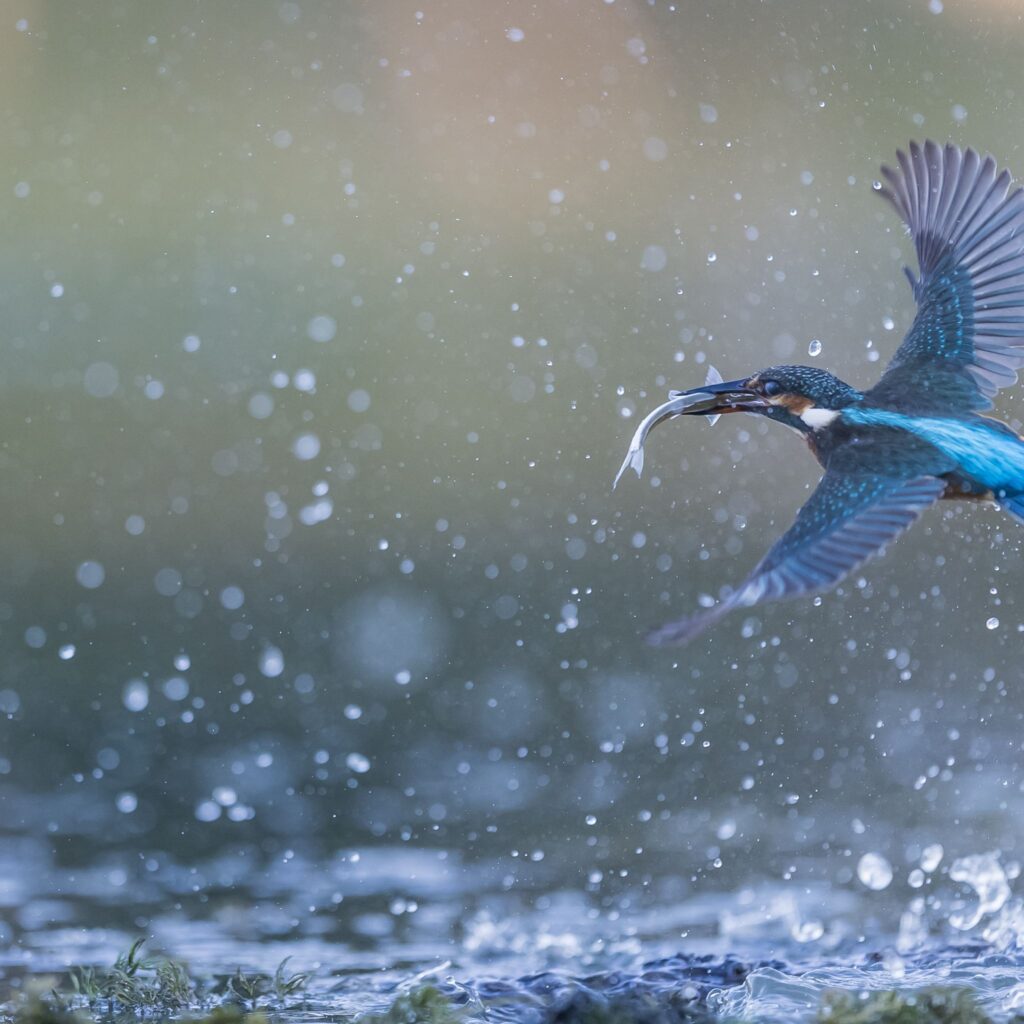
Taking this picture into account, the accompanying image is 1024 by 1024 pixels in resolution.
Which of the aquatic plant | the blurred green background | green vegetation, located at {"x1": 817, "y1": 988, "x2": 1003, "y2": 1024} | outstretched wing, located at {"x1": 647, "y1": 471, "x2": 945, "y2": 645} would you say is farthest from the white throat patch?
the blurred green background

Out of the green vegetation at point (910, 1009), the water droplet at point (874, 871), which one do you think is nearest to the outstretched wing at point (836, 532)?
the green vegetation at point (910, 1009)

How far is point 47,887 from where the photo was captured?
10.1 ft

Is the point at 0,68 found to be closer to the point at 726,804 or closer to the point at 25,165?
the point at 25,165

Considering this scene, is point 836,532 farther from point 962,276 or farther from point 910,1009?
point 962,276

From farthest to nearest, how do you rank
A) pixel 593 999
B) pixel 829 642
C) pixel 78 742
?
pixel 829 642 < pixel 78 742 < pixel 593 999

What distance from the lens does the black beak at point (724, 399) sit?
8.08ft

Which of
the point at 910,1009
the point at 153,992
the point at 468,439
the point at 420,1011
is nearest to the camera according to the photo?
the point at 910,1009

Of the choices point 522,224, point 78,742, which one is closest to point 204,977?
point 78,742

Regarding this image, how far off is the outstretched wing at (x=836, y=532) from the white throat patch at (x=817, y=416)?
0.17 meters

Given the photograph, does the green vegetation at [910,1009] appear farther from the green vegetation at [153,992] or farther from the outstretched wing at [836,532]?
the green vegetation at [153,992]

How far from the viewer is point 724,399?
251 cm

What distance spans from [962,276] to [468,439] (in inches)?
235

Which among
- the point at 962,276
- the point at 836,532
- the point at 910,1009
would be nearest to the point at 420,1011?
the point at 910,1009

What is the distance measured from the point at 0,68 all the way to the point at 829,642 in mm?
6050
